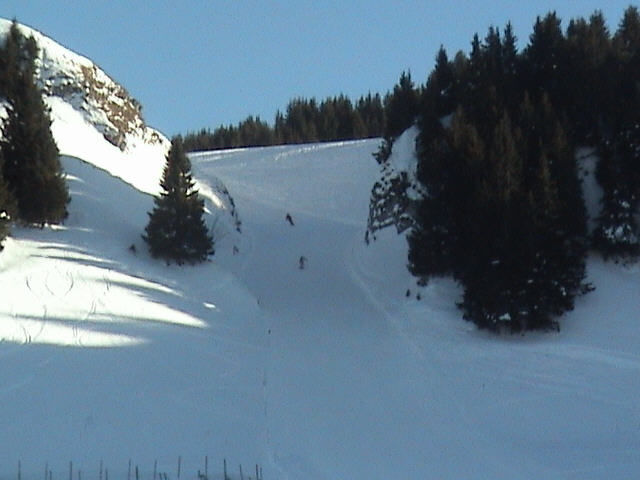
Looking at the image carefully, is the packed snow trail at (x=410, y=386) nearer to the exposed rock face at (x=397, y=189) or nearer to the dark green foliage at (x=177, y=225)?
the exposed rock face at (x=397, y=189)

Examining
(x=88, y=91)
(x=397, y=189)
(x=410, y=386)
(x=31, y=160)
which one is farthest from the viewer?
(x=88, y=91)

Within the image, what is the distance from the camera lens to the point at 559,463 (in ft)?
43.0

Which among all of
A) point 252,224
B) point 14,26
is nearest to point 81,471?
point 14,26

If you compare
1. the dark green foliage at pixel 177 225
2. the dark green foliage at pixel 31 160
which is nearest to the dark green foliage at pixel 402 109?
the dark green foliage at pixel 177 225

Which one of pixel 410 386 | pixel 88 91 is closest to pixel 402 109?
pixel 88 91

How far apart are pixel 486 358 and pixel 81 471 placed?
11.0 meters

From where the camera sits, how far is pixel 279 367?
1847 centimetres

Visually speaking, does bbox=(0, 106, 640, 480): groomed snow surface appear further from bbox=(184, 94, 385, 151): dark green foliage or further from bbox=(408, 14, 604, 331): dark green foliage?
bbox=(184, 94, 385, 151): dark green foliage

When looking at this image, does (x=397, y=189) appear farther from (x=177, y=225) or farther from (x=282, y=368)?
(x=282, y=368)

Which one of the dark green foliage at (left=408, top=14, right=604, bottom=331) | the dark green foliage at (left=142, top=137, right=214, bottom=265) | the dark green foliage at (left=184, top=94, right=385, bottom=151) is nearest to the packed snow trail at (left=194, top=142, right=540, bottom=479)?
the dark green foliage at (left=142, top=137, right=214, bottom=265)

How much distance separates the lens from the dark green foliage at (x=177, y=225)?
85.6ft

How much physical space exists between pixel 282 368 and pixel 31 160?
10.9 meters

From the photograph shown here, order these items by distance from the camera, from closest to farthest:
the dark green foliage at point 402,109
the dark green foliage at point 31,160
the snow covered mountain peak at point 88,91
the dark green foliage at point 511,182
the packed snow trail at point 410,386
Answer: the packed snow trail at point 410,386
the dark green foliage at point 511,182
the dark green foliage at point 31,160
the dark green foliage at point 402,109
the snow covered mountain peak at point 88,91

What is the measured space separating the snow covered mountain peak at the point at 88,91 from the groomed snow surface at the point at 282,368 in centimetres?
362
